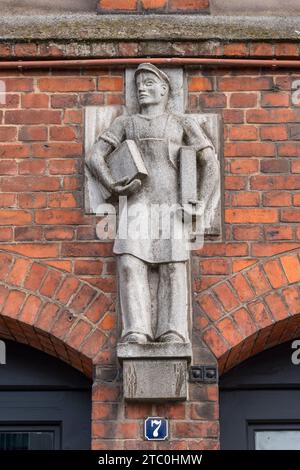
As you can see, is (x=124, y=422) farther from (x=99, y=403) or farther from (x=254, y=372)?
(x=254, y=372)

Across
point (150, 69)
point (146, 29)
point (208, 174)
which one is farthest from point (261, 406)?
point (146, 29)

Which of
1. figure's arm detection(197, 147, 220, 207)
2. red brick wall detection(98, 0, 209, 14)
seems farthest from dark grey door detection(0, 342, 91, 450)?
red brick wall detection(98, 0, 209, 14)

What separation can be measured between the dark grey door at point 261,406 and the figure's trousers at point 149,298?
2.12 ft

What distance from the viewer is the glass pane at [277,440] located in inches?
281

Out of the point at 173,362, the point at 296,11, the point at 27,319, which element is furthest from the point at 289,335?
the point at 296,11

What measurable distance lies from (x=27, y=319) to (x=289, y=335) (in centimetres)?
145

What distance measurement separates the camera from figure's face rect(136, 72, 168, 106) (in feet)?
23.7

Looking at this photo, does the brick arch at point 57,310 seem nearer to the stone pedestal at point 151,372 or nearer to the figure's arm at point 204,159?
the stone pedestal at point 151,372

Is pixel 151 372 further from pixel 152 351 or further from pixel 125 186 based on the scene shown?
pixel 125 186

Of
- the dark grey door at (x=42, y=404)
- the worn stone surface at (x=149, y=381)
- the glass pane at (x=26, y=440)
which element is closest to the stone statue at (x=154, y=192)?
the worn stone surface at (x=149, y=381)

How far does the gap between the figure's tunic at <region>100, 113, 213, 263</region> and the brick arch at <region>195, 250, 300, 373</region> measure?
1.04ft

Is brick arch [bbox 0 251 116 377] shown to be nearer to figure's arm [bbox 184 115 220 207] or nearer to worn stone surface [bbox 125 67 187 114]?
figure's arm [bbox 184 115 220 207]

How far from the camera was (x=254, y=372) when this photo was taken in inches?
286
